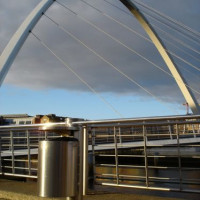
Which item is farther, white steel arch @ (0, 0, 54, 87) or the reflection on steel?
the reflection on steel

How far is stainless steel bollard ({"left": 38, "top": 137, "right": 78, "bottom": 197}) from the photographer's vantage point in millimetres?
2814

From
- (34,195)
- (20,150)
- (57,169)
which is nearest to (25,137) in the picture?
(34,195)

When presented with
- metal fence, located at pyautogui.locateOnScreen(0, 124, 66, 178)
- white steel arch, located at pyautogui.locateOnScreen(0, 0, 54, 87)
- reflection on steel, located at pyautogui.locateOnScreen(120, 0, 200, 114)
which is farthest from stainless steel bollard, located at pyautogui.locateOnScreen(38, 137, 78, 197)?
reflection on steel, located at pyautogui.locateOnScreen(120, 0, 200, 114)

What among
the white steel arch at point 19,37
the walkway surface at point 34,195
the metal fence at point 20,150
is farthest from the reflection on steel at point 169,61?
the walkway surface at point 34,195

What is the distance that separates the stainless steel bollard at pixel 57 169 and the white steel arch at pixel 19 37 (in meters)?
7.73

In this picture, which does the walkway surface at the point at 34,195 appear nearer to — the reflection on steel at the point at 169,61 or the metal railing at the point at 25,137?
the metal railing at the point at 25,137

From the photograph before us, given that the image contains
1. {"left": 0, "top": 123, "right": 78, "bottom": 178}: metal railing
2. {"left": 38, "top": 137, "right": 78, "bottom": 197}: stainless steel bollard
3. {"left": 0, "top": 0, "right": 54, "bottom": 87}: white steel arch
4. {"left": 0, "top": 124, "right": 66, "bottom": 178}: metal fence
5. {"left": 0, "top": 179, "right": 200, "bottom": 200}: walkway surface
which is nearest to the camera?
{"left": 38, "top": 137, "right": 78, "bottom": 197}: stainless steel bollard

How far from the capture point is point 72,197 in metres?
3.02

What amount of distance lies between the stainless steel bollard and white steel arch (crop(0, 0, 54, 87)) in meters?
7.73

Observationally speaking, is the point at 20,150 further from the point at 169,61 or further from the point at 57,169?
the point at 169,61

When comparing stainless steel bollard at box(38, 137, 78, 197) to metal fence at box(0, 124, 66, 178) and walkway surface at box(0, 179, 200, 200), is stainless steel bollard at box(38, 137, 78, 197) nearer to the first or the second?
metal fence at box(0, 124, 66, 178)

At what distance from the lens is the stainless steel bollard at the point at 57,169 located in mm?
2814

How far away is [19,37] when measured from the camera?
36.1 ft

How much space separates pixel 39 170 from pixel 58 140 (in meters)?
0.35
